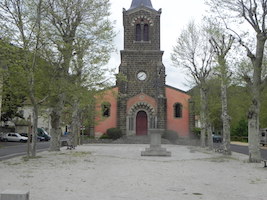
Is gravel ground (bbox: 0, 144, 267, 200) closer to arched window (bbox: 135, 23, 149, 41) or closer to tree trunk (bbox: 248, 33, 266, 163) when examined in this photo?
tree trunk (bbox: 248, 33, 266, 163)

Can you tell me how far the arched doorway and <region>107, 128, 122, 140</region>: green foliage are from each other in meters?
2.45

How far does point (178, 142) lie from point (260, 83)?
2203 cm

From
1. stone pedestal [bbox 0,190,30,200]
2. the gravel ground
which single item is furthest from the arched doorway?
stone pedestal [bbox 0,190,30,200]

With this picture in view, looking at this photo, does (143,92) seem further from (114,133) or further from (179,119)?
(114,133)

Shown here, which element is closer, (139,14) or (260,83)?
(260,83)

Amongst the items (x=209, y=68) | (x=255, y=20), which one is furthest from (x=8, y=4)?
(x=209, y=68)

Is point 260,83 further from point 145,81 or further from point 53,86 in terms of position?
point 145,81

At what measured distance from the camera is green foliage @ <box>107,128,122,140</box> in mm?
36750

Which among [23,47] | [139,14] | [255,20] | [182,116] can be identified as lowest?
[182,116]

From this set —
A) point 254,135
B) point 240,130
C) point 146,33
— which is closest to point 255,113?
point 254,135

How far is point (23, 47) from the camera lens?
1451cm

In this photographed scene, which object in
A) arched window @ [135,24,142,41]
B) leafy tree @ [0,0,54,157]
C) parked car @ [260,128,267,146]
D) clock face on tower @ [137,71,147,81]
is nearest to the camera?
leafy tree @ [0,0,54,157]

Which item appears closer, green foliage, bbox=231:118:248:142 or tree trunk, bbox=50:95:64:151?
tree trunk, bbox=50:95:64:151

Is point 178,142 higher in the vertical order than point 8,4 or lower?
lower
